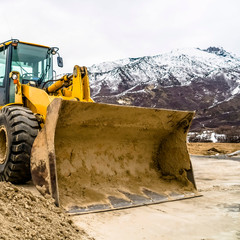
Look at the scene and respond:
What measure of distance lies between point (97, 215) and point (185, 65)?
88.5 meters

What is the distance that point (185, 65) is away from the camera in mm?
88062

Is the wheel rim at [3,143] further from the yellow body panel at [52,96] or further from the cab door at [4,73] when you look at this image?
the cab door at [4,73]

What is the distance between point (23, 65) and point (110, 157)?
8.30ft

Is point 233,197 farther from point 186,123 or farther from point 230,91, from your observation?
point 230,91

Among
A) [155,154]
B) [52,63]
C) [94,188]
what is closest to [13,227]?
[94,188]

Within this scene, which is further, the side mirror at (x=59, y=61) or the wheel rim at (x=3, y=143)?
the side mirror at (x=59, y=61)

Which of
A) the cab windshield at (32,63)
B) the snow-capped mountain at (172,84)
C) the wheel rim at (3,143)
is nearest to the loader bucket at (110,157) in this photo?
the wheel rim at (3,143)

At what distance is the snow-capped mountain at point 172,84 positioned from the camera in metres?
42.5

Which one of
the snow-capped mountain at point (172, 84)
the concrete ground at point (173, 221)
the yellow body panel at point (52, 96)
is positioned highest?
the snow-capped mountain at point (172, 84)

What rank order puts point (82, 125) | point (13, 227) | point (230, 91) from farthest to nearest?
point (230, 91)
point (82, 125)
point (13, 227)

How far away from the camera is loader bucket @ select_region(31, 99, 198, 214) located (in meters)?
3.19

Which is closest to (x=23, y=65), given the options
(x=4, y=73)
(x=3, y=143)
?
(x=4, y=73)

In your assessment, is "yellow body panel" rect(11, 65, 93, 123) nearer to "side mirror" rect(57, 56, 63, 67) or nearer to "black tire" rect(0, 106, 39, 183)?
"black tire" rect(0, 106, 39, 183)

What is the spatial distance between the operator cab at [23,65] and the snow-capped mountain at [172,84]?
1003 inches
